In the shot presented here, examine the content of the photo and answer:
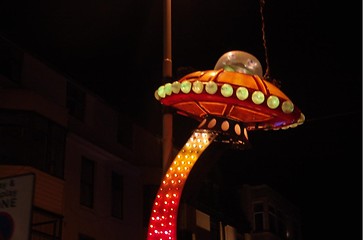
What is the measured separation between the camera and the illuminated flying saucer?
771 centimetres

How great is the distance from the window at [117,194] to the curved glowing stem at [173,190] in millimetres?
18781

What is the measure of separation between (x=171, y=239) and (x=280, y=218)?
4190 cm

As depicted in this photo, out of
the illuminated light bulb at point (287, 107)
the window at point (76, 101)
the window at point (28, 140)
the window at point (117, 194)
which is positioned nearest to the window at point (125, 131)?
the window at point (117, 194)

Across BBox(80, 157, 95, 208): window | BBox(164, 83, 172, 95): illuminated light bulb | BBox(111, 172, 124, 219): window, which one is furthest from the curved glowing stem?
BBox(111, 172, 124, 219): window

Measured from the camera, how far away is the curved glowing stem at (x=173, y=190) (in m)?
7.50

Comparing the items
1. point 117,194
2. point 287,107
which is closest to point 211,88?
point 287,107

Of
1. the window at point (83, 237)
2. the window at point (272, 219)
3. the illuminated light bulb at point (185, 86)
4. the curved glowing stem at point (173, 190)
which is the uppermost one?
the window at point (272, 219)

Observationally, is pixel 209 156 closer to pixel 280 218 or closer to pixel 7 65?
pixel 7 65

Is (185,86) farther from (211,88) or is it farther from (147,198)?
(147,198)

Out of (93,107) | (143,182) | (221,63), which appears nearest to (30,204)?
(221,63)

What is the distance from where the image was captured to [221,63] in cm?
874

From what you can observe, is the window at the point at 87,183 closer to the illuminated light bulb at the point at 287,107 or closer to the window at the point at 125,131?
the window at the point at 125,131

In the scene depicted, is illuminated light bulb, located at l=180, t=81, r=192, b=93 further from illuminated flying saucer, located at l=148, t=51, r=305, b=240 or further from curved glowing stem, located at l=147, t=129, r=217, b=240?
curved glowing stem, located at l=147, t=129, r=217, b=240

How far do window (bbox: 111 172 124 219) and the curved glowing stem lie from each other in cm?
1878
